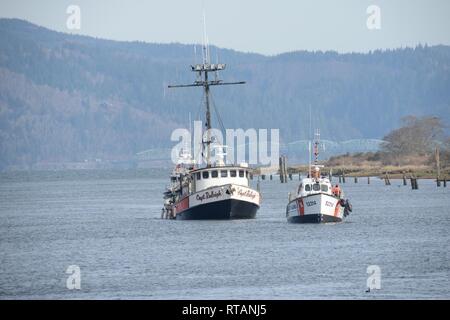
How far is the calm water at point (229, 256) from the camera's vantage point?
5547cm

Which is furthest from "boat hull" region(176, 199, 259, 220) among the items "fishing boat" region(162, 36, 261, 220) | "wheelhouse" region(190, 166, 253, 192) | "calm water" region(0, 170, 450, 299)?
"wheelhouse" region(190, 166, 253, 192)

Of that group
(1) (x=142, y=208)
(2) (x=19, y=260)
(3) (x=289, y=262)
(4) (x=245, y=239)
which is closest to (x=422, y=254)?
(3) (x=289, y=262)

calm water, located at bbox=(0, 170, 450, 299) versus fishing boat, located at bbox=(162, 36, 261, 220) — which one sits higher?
fishing boat, located at bbox=(162, 36, 261, 220)

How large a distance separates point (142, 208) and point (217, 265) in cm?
6315

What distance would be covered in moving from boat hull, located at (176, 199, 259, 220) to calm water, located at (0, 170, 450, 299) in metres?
0.79

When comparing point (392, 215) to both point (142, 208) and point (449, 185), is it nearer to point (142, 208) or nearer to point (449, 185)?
point (142, 208)

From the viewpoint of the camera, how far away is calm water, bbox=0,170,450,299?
55469mm

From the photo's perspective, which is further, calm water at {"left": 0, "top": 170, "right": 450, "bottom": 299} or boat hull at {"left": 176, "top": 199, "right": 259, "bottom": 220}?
boat hull at {"left": 176, "top": 199, "right": 259, "bottom": 220}

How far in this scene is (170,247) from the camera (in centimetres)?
7575

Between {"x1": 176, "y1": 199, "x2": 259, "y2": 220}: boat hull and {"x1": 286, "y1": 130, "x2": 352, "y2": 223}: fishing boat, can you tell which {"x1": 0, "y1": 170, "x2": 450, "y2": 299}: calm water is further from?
{"x1": 286, "y1": 130, "x2": 352, "y2": 223}: fishing boat

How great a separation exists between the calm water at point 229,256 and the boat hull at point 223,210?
79 cm

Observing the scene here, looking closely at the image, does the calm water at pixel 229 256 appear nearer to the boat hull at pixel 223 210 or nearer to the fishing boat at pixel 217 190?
the boat hull at pixel 223 210

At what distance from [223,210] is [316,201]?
879cm

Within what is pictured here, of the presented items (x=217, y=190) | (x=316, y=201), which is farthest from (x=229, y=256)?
(x=217, y=190)
